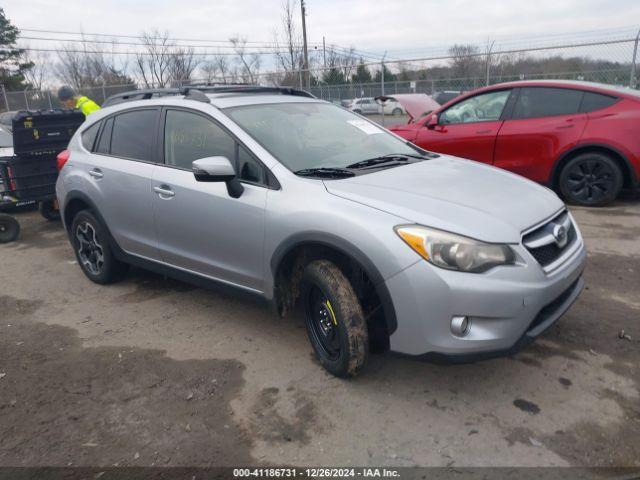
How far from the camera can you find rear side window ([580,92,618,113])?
6.43 m

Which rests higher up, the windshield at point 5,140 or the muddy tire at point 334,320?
the windshield at point 5,140

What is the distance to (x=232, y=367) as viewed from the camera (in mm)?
3451

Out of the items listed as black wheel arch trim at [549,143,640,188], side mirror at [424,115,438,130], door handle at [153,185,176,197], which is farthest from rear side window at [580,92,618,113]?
door handle at [153,185,176,197]

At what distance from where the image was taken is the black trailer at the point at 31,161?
22.5 feet

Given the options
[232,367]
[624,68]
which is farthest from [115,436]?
[624,68]

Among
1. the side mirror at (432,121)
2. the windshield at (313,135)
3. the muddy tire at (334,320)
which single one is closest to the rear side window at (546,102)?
the side mirror at (432,121)

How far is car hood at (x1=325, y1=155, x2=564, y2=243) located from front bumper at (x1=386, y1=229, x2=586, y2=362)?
0.72ft

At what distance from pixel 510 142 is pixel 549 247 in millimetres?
4346

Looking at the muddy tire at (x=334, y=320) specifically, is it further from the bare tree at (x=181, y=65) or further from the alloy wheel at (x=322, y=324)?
the bare tree at (x=181, y=65)

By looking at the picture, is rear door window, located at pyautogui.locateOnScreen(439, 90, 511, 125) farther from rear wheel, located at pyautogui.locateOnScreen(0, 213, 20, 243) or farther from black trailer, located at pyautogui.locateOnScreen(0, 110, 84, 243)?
rear wheel, located at pyautogui.locateOnScreen(0, 213, 20, 243)

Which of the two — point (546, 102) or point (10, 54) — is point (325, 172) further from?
point (10, 54)

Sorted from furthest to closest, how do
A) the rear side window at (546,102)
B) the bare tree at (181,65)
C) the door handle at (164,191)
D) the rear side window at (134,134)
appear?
the bare tree at (181,65) → the rear side window at (546,102) → the rear side window at (134,134) → the door handle at (164,191)

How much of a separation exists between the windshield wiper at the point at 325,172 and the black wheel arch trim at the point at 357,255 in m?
0.44

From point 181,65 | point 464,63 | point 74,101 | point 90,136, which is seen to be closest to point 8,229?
point 74,101
